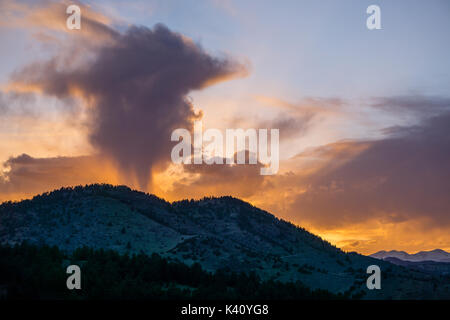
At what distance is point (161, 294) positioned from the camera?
7283 inches

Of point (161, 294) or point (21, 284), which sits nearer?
point (21, 284)

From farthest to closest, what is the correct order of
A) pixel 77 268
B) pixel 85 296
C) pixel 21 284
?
pixel 77 268, pixel 85 296, pixel 21 284
